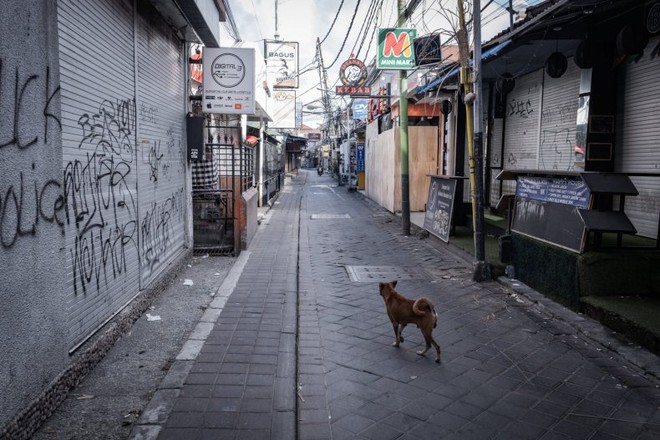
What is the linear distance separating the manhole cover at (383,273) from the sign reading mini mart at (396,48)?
5405mm

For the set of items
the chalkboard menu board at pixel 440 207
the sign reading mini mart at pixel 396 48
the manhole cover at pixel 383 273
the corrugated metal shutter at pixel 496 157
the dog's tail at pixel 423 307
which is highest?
the sign reading mini mart at pixel 396 48

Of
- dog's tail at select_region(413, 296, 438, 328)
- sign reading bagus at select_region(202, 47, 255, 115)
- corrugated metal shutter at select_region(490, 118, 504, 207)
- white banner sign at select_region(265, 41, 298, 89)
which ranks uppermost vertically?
white banner sign at select_region(265, 41, 298, 89)

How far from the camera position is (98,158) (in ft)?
16.2

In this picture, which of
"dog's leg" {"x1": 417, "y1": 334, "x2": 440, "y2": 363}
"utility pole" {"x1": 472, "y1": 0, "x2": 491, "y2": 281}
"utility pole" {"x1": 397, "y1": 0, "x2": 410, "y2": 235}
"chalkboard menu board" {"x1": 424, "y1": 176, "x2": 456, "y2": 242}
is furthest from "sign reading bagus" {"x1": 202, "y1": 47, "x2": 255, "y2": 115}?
"dog's leg" {"x1": 417, "y1": 334, "x2": 440, "y2": 363}

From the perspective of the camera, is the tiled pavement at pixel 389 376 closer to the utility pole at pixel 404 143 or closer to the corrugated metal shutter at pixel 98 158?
the corrugated metal shutter at pixel 98 158

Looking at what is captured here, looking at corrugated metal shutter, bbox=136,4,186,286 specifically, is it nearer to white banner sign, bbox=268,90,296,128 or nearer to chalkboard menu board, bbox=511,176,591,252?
chalkboard menu board, bbox=511,176,591,252

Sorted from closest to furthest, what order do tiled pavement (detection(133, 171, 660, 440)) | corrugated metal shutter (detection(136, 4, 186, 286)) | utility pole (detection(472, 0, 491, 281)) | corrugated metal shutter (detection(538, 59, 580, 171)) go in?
tiled pavement (detection(133, 171, 660, 440))
corrugated metal shutter (detection(136, 4, 186, 286))
utility pole (detection(472, 0, 491, 281))
corrugated metal shutter (detection(538, 59, 580, 171))

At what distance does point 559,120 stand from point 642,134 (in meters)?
2.35

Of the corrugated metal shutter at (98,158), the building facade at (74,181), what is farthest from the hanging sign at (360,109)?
the corrugated metal shutter at (98,158)

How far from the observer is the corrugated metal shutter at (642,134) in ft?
24.9

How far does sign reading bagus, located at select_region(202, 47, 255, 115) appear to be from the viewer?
29.8ft

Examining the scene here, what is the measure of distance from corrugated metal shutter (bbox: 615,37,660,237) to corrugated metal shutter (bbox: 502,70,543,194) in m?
2.76

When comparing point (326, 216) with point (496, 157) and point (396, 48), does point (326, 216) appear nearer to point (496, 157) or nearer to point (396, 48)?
point (496, 157)

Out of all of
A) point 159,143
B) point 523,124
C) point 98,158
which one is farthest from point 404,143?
point 98,158
